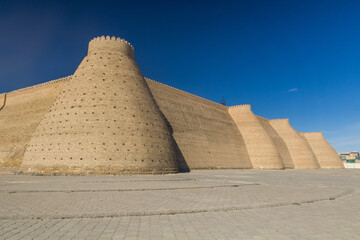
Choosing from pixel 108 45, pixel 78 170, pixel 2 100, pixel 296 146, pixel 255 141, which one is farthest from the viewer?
pixel 296 146

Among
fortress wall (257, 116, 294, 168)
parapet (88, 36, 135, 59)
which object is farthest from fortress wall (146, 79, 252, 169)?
fortress wall (257, 116, 294, 168)

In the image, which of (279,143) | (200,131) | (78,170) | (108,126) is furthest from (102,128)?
(279,143)

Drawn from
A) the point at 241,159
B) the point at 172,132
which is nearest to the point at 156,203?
the point at 172,132

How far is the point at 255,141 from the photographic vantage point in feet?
132

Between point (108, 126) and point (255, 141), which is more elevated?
point (255, 141)

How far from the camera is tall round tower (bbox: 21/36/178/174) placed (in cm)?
1639

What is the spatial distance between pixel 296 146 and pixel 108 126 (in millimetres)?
43510

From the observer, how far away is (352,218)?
4.59 metres

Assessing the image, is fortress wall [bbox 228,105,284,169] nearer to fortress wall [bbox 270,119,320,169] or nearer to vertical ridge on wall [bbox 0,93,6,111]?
fortress wall [bbox 270,119,320,169]

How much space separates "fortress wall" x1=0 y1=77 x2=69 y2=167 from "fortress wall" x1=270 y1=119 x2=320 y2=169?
43160 mm

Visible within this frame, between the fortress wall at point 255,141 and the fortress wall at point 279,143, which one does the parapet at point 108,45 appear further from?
the fortress wall at point 279,143

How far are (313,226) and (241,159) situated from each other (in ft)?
112

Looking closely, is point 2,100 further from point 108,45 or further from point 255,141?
point 255,141


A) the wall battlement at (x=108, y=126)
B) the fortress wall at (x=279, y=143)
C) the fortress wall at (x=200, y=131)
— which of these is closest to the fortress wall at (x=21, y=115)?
the wall battlement at (x=108, y=126)
